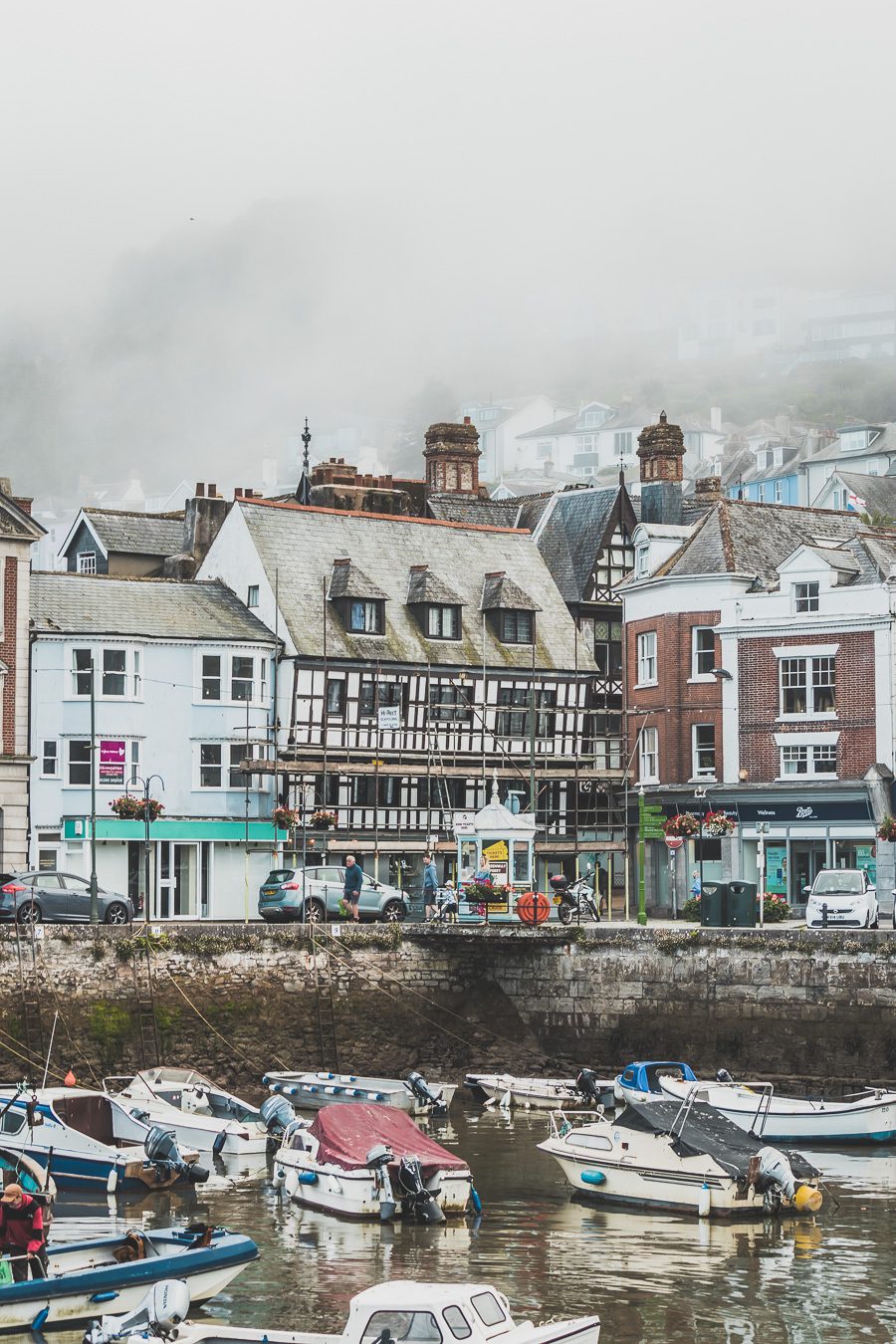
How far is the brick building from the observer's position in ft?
204

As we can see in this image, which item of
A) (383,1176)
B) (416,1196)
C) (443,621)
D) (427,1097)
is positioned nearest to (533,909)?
(427,1097)

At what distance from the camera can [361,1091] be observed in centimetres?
4209

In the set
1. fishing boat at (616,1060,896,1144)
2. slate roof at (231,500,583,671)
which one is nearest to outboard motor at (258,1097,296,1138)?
fishing boat at (616,1060,896,1144)

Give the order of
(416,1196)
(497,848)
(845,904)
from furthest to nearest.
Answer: (497,848), (845,904), (416,1196)

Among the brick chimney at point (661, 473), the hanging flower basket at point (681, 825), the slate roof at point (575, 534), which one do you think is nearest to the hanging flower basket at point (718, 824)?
the hanging flower basket at point (681, 825)

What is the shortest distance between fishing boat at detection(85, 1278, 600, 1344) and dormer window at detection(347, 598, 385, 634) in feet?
154

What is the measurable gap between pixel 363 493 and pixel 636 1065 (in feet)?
140

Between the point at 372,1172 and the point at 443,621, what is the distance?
3985 centimetres

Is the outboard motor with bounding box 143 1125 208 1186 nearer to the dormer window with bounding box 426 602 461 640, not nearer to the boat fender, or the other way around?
the boat fender

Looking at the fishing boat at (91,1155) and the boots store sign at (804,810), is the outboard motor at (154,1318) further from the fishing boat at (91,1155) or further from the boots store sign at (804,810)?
the boots store sign at (804,810)

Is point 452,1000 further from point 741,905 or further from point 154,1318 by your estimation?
point 154,1318

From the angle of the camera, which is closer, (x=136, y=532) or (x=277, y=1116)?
(x=277, y=1116)

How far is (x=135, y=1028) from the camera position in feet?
153

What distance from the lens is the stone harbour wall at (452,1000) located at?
45094 millimetres
